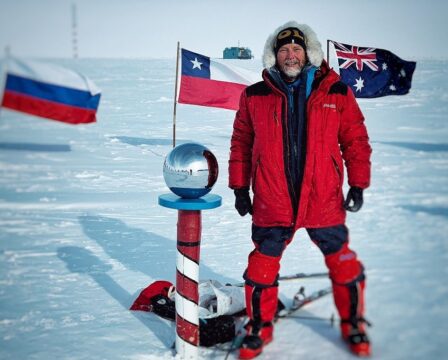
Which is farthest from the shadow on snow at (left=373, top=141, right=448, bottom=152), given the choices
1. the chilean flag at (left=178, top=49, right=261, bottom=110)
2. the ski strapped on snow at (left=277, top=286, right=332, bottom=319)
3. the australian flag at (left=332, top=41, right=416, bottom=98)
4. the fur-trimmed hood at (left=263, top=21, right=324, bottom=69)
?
the fur-trimmed hood at (left=263, top=21, right=324, bottom=69)

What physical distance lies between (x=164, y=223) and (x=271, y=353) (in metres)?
3.12

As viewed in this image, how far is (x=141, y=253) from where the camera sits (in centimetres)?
455

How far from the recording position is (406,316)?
7.93 feet

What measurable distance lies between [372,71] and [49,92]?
7.80m

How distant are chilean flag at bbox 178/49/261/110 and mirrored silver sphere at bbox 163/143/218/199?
516 centimetres

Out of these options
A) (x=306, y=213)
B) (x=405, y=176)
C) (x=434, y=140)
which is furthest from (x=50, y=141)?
(x=306, y=213)

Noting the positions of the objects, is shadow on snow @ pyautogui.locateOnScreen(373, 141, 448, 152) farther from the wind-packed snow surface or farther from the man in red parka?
the man in red parka

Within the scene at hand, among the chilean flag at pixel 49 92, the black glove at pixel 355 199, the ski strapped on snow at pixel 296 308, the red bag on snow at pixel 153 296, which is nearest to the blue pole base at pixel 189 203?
the chilean flag at pixel 49 92

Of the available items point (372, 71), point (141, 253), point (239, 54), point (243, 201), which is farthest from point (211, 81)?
point (239, 54)

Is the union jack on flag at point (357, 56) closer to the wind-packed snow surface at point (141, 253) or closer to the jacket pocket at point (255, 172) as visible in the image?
the wind-packed snow surface at point (141, 253)

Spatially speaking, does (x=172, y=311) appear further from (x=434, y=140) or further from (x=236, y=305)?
(x=434, y=140)

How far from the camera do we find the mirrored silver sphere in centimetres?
251

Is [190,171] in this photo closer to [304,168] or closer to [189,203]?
[189,203]

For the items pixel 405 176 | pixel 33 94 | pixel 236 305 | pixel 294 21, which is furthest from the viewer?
pixel 405 176
